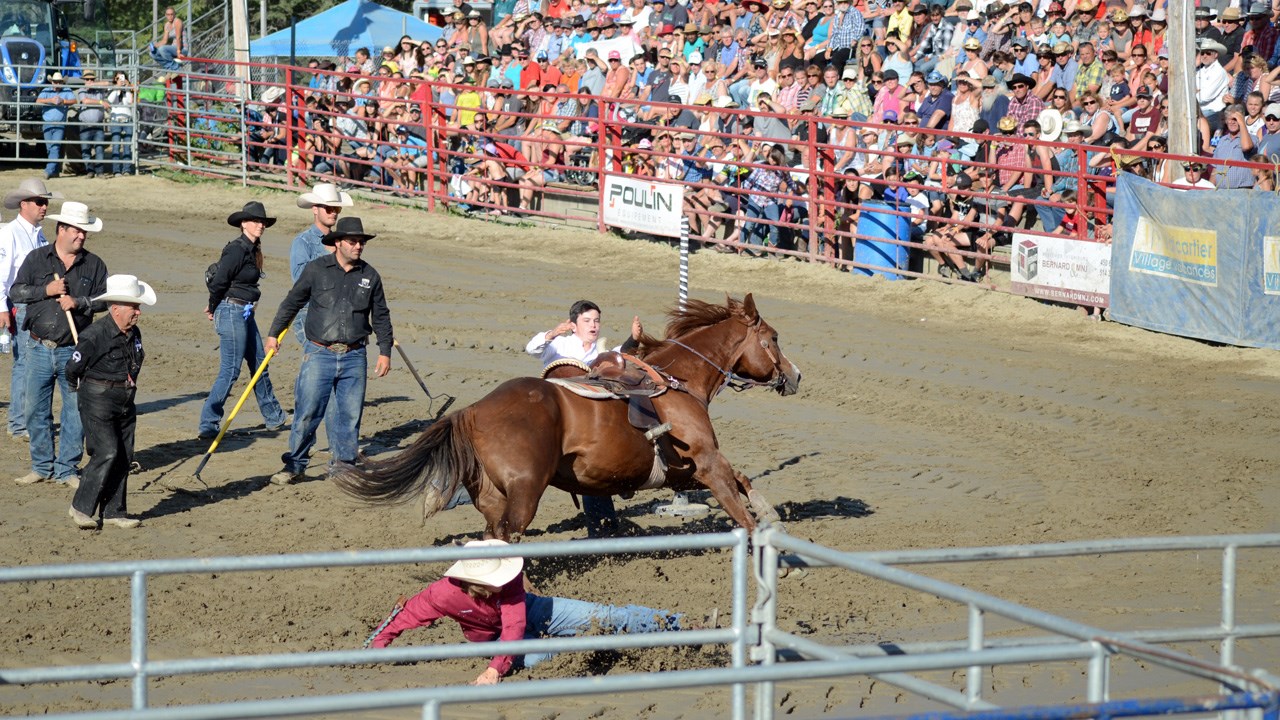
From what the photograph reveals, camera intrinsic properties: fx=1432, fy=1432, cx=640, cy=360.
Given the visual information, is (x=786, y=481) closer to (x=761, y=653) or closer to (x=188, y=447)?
(x=188, y=447)

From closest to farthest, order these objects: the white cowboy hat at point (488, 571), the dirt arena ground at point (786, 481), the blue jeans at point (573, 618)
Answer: the white cowboy hat at point (488, 571) < the blue jeans at point (573, 618) < the dirt arena ground at point (786, 481)

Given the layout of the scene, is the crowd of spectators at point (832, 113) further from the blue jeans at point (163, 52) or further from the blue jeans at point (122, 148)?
the blue jeans at point (163, 52)

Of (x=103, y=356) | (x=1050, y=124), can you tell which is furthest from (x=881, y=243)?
(x=103, y=356)

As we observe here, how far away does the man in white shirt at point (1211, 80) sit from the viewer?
16.4 meters

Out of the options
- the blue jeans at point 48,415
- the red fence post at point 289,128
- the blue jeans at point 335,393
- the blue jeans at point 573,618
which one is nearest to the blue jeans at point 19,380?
the blue jeans at point 48,415

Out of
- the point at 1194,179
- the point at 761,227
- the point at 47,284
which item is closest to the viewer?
the point at 47,284

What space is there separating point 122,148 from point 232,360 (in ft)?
50.3

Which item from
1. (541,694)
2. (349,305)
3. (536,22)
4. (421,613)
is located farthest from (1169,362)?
(536,22)

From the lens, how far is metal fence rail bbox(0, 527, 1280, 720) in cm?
352

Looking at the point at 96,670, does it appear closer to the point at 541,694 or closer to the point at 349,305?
the point at 541,694

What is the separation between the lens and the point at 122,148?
79.8 ft

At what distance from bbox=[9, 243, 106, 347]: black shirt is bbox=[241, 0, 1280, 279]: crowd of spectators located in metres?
9.53

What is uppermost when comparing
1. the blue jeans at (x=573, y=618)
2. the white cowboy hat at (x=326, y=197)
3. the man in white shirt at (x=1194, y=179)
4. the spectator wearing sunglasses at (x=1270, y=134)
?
the spectator wearing sunglasses at (x=1270, y=134)

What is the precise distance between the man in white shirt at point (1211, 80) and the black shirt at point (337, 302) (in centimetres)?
1096
